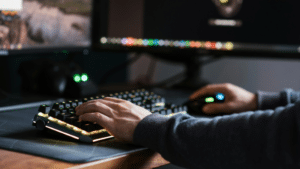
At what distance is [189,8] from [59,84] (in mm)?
491

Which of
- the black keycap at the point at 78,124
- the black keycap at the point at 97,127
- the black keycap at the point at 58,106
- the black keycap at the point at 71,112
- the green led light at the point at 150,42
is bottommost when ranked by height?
the black keycap at the point at 97,127

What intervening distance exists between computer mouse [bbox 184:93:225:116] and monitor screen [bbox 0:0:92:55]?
422 millimetres

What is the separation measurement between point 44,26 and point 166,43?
399 mm

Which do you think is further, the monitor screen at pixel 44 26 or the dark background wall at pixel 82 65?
the dark background wall at pixel 82 65

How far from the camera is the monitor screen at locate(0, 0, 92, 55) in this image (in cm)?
90

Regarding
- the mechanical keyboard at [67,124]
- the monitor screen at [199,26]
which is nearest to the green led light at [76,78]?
the monitor screen at [199,26]

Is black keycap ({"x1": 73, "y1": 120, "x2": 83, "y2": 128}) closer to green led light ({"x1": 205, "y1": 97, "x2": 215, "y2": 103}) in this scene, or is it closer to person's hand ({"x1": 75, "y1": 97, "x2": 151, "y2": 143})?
person's hand ({"x1": 75, "y1": 97, "x2": 151, "y2": 143})

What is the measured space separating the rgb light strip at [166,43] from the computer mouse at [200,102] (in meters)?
0.28

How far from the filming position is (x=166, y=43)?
3.91 ft

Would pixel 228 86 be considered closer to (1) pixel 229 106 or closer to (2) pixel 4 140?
(1) pixel 229 106

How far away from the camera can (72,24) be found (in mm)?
1083

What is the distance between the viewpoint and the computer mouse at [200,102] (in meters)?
A: 0.88

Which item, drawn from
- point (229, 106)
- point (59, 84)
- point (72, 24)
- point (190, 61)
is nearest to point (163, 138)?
point (229, 106)

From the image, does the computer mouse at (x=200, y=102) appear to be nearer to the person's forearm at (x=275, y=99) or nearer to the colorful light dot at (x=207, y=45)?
the person's forearm at (x=275, y=99)
